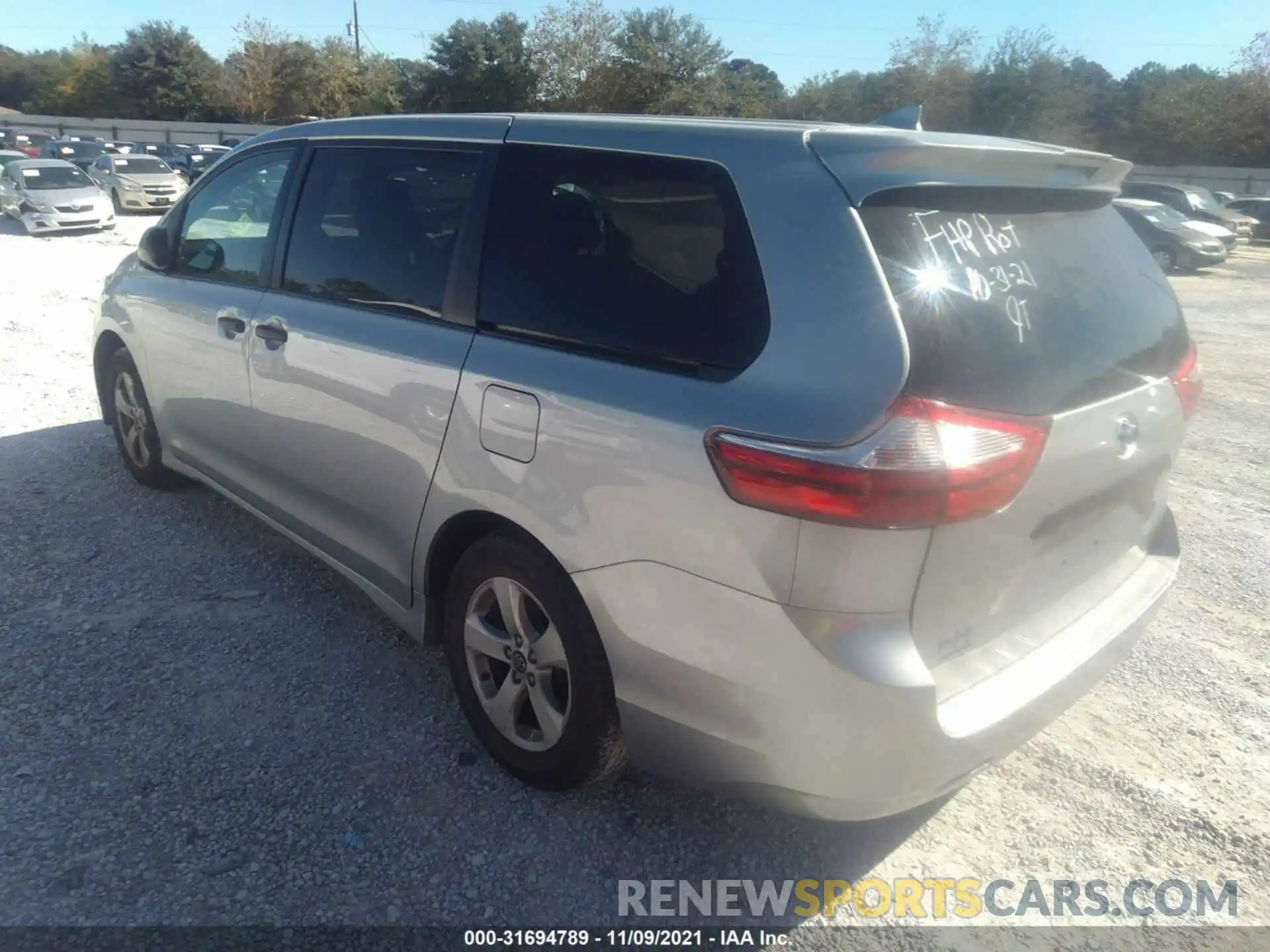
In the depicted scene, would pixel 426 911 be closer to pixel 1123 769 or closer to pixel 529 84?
pixel 1123 769

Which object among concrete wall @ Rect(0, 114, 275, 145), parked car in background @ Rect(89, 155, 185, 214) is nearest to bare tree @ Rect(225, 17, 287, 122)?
concrete wall @ Rect(0, 114, 275, 145)

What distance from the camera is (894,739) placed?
6.68 feet

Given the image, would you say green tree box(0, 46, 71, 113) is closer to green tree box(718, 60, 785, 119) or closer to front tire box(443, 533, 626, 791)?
green tree box(718, 60, 785, 119)

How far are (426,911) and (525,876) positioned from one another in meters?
0.27

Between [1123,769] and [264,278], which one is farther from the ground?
[264,278]

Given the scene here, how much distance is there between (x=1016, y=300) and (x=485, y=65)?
51576 mm

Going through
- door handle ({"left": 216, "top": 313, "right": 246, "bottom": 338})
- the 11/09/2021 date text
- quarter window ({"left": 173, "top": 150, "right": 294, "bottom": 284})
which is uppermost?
quarter window ({"left": 173, "top": 150, "right": 294, "bottom": 284})

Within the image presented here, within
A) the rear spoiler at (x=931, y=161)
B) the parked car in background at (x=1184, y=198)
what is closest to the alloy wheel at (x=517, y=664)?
the rear spoiler at (x=931, y=161)

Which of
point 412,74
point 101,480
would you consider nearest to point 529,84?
point 412,74

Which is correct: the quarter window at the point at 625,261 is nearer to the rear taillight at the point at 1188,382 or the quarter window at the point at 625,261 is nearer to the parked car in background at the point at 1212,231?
the rear taillight at the point at 1188,382

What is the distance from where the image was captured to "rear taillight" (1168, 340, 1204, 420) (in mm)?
2664

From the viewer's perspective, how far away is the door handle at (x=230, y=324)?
365cm

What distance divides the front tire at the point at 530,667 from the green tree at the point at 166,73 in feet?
221

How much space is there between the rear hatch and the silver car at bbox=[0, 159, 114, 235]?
69.7 feet
